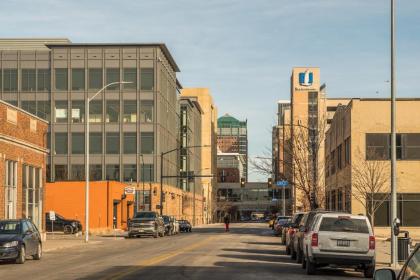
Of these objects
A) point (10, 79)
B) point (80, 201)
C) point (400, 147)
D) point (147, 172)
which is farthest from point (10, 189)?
point (10, 79)

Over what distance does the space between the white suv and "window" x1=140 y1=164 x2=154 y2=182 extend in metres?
72.9

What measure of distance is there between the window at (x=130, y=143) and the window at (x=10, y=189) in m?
52.3

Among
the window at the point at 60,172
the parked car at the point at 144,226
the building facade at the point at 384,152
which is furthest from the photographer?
the window at the point at 60,172

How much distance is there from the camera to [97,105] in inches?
3730

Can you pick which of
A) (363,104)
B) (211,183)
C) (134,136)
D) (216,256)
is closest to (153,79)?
(134,136)

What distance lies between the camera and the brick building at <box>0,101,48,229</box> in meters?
40.5

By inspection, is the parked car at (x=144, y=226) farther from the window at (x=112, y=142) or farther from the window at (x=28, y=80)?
the window at (x=28, y=80)

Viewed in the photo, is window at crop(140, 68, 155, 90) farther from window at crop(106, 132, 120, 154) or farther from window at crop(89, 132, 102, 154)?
window at crop(89, 132, 102, 154)

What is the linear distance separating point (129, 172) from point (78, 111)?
9850mm

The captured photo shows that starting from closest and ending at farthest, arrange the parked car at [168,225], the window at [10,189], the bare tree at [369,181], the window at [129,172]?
the window at [10,189] → the bare tree at [369,181] → the parked car at [168,225] → the window at [129,172]

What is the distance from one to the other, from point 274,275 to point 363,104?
35511mm

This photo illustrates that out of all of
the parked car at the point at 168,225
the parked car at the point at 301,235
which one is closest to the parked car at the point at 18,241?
the parked car at the point at 301,235

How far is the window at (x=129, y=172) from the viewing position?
94.3 metres

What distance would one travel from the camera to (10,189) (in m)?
41.8
